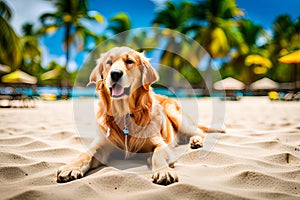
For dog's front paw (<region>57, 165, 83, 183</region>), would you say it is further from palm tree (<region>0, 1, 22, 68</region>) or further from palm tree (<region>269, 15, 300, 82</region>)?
palm tree (<region>269, 15, 300, 82</region>)

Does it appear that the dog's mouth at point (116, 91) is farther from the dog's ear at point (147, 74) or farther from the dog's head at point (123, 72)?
the dog's ear at point (147, 74)

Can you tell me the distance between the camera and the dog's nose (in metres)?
2.10

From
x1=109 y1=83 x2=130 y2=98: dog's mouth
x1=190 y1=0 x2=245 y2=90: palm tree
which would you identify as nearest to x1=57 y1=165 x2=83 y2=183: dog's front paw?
x1=109 y1=83 x2=130 y2=98: dog's mouth

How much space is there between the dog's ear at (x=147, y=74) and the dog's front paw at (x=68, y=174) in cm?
94

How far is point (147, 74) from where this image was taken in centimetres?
244

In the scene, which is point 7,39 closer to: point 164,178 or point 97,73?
point 97,73

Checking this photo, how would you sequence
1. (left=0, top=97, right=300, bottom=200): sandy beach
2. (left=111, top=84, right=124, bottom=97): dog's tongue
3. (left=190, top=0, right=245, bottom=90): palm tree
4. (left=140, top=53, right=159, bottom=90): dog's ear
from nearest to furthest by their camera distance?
(left=0, top=97, right=300, bottom=200): sandy beach → (left=111, top=84, right=124, bottom=97): dog's tongue → (left=140, top=53, right=159, bottom=90): dog's ear → (left=190, top=0, right=245, bottom=90): palm tree

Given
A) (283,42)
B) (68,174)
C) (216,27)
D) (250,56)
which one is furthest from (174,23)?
(68,174)

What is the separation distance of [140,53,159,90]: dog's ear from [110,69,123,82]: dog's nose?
31 cm

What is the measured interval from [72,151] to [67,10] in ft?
84.0

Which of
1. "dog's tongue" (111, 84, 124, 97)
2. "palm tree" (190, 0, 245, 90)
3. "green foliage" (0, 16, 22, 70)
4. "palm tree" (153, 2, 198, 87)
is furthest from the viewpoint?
"palm tree" (153, 2, 198, 87)

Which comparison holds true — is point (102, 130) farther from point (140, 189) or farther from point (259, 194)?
point (259, 194)

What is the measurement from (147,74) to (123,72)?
0.35 metres

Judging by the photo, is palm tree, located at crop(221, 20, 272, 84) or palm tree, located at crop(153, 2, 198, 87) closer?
palm tree, located at crop(153, 2, 198, 87)
